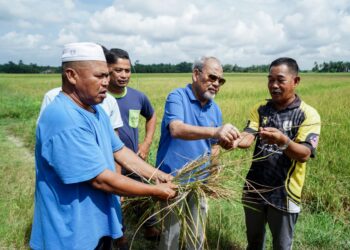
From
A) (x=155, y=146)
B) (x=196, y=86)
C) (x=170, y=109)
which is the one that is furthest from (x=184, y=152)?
(x=155, y=146)

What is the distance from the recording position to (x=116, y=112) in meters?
3.11

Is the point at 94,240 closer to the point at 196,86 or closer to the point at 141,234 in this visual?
the point at 196,86

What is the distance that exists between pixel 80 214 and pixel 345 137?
5240 mm

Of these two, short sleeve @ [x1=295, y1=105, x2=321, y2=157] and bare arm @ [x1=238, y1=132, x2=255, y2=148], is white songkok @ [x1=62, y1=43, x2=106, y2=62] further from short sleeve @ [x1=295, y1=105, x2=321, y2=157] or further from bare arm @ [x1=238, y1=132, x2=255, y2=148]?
short sleeve @ [x1=295, y1=105, x2=321, y2=157]

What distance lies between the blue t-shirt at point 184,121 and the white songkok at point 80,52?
1.01m

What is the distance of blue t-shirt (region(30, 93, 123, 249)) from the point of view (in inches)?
66.7

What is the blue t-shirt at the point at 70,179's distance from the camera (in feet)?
5.56

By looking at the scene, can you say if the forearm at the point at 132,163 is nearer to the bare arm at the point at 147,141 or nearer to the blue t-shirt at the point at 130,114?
the blue t-shirt at the point at 130,114

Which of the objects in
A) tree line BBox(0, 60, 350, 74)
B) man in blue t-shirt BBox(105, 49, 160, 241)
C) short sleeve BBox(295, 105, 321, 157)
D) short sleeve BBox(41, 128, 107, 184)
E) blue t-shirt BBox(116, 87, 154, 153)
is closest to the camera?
short sleeve BBox(41, 128, 107, 184)

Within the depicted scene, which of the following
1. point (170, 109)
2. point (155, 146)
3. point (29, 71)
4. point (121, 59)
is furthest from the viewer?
point (29, 71)

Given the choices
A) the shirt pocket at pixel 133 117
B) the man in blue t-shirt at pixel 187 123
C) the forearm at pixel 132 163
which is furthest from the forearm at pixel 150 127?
the forearm at pixel 132 163

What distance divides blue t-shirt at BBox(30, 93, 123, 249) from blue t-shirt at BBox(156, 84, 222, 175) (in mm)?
828

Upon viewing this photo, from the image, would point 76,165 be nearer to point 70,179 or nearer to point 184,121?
point 70,179

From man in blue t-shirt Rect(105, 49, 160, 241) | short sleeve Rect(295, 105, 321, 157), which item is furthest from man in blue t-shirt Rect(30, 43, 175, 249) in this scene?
man in blue t-shirt Rect(105, 49, 160, 241)
